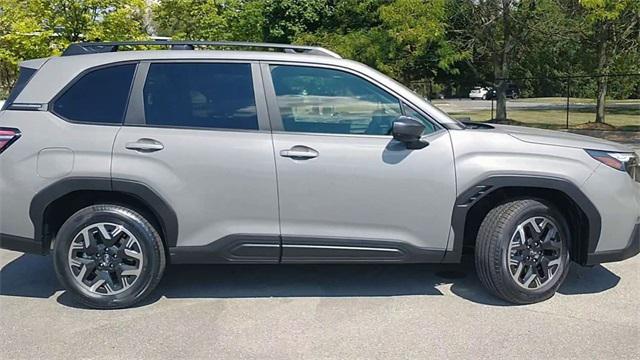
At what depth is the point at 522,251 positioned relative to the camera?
3.89m

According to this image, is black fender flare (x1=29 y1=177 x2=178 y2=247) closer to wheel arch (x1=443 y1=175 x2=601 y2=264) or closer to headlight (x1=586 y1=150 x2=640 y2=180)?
wheel arch (x1=443 y1=175 x2=601 y2=264)

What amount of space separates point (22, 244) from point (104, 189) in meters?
0.75

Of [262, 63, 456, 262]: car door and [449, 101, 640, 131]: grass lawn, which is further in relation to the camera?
[449, 101, 640, 131]: grass lawn

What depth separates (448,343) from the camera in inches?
132

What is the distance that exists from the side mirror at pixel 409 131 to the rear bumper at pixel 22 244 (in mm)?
2708

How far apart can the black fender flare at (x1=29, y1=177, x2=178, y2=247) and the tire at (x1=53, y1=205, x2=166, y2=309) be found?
0.49 ft

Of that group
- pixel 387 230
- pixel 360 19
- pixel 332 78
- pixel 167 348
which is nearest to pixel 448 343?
pixel 387 230

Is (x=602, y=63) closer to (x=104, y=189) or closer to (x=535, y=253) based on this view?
(x=535, y=253)

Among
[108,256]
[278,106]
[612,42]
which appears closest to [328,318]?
[278,106]

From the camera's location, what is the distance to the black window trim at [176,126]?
3.84m

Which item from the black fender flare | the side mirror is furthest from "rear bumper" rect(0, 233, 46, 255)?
the side mirror

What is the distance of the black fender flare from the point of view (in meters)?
3.76

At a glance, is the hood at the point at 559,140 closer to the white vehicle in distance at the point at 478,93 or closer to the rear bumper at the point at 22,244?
the rear bumper at the point at 22,244

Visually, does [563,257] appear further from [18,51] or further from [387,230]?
[18,51]
